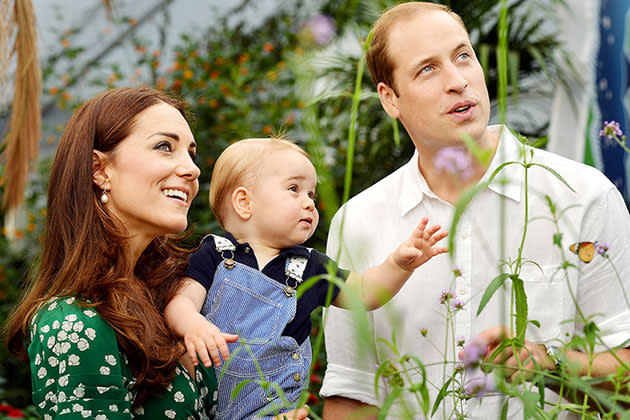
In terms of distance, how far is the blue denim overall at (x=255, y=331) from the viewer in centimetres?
174

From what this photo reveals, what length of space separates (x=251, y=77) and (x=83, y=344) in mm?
4111

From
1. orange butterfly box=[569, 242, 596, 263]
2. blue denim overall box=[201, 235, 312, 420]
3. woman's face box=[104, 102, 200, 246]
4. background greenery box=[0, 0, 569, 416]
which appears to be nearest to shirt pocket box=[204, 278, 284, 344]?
blue denim overall box=[201, 235, 312, 420]

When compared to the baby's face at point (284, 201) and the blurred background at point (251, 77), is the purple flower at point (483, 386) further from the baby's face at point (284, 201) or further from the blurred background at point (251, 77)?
the blurred background at point (251, 77)

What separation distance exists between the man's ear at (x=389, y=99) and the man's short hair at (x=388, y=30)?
0.04 ft

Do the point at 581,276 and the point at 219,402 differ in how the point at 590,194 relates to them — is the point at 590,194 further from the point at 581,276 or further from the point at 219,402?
the point at 219,402

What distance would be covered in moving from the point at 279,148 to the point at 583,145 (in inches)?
99.7

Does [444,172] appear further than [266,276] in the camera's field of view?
Yes

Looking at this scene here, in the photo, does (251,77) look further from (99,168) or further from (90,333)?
(90,333)

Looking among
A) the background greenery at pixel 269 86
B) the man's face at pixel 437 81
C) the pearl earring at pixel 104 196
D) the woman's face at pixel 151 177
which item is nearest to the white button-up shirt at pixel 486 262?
the man's face at pixel 437 81

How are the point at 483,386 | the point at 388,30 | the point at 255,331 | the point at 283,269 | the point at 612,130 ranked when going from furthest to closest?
the point at 388,30 → the point at 283,269 → the point at 255,331 → the point at 612,130 → the point at 483,386

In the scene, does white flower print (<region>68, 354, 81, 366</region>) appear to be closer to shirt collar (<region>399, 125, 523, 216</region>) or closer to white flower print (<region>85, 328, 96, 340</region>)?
white flower print (<region>85, 328, 96, 340</region>)

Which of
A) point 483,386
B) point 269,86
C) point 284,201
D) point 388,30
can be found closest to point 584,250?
point 483,386

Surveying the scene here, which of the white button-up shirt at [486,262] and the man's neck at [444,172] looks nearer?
the white button-up shirt at [486,262]

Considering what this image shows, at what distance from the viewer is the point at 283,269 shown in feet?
6.16
